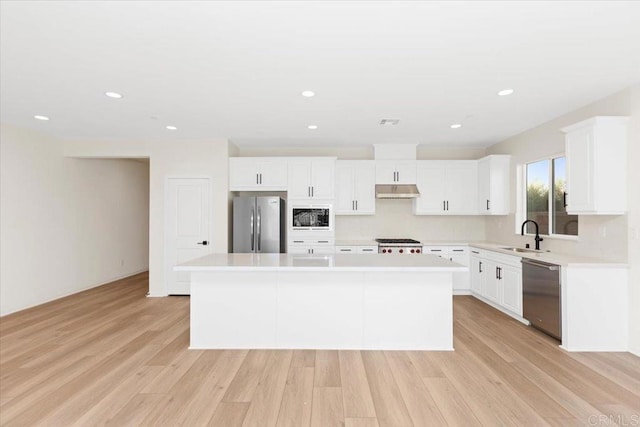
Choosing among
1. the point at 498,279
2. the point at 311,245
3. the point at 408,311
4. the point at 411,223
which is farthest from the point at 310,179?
the point at 498,279

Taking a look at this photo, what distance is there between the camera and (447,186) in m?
5.74

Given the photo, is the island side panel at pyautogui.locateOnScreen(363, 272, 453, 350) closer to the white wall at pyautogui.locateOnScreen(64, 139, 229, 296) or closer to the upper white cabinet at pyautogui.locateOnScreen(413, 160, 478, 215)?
the upper white cabinet at pyautogui.locateOnScreen(413, 160, 478, 215)

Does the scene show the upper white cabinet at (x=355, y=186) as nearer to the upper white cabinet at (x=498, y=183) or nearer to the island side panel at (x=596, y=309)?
the upper white cabinet at (x=498, y=183)

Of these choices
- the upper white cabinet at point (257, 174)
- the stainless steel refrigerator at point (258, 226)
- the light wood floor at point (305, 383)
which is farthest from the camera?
the upper white cabinet at point (257, 174)

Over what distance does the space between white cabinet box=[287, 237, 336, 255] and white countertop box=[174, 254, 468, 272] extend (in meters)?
1.75

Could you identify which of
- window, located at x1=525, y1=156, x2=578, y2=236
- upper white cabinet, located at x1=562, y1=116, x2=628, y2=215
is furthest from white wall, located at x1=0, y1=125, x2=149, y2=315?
window, located at x1=525, y1=156, x2=578, y2=236

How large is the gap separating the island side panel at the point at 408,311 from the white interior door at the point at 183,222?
130 inches

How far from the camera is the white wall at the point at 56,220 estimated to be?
458 cm

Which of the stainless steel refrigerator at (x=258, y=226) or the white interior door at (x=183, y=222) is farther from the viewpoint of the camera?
the white interior door at (x=183, y=222)

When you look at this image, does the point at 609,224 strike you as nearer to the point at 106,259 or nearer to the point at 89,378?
the point at 89,378

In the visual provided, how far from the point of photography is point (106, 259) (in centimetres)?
643

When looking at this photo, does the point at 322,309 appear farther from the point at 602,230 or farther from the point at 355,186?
the point at 602,230

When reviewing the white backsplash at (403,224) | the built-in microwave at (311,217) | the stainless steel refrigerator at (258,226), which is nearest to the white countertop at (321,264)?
the stainless steel refrigerator at (258,226)

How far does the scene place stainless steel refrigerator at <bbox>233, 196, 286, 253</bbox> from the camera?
206 inches
